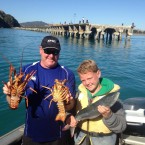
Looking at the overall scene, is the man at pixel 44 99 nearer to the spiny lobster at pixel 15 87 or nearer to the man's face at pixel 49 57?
the man's face at pixel 49 57

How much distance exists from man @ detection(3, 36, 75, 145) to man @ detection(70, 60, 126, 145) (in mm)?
270

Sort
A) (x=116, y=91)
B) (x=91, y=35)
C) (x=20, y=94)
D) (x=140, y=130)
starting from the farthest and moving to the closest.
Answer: (x=91, y=35) → (x=140, y=130) → (x=116, y=91) → (x=20, y=94)

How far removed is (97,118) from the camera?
4.21 m

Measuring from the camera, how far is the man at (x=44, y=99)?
4.05m

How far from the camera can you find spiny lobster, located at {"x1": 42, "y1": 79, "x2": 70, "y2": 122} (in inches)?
149

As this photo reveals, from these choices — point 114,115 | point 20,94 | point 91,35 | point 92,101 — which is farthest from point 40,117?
point 91,35

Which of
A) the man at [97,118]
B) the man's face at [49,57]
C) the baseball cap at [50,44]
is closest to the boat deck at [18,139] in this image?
the man at [97,118]

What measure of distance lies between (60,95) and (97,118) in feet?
2.84

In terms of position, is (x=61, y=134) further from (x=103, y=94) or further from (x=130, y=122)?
(x=130, y=122)

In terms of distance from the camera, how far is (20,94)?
377 cm

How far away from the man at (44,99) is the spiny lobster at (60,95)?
174 millimetres

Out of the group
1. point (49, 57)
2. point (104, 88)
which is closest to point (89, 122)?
→ point (104, 88)

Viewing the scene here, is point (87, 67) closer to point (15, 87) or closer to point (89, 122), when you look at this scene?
point (89, 122)

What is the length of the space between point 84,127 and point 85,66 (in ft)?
3.64
